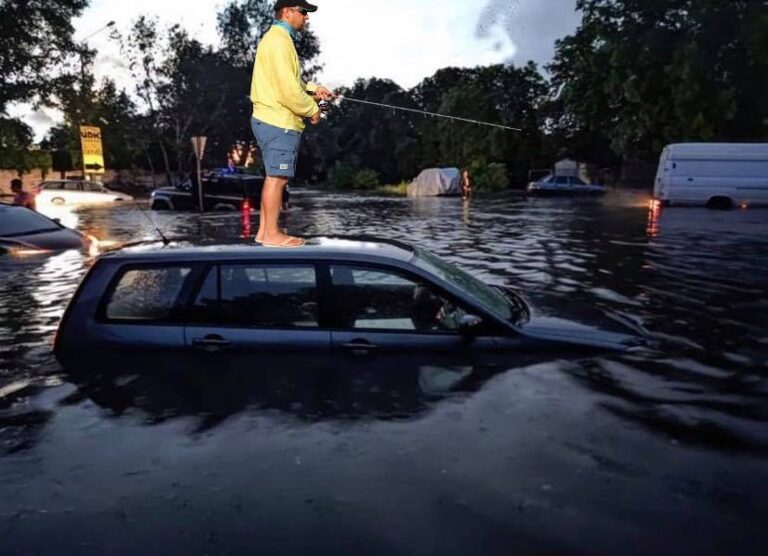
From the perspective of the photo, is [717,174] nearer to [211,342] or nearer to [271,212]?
[271,212]

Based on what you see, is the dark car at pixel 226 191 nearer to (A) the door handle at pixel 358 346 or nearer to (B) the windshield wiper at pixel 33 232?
(B) the windshield wiper at pixel 33 232

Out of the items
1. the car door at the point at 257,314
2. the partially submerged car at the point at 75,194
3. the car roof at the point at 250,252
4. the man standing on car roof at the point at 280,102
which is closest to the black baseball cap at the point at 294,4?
the man standing on car roof at the point at 280,102

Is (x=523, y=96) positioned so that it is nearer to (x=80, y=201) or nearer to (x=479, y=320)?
(x=80, y=201)

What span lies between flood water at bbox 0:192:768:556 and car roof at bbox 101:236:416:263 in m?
0.83

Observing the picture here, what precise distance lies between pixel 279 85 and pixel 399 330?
2376mm

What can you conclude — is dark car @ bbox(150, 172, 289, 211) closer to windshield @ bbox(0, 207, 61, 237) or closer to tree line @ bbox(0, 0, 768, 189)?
tree line @ bbox(0, 0, 768, 189)

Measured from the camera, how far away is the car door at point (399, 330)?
4746 millimetres

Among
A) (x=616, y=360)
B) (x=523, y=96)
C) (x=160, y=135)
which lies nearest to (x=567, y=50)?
(x=523, y=96)

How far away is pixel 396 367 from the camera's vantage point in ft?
15.7

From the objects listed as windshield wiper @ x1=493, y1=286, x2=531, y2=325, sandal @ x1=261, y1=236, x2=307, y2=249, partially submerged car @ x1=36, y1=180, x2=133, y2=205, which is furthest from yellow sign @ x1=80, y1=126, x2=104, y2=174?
windshield wiper @ x1=493, y1=286, x2=531, y2=325

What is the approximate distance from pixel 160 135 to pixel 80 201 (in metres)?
20.5

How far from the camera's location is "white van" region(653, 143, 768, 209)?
84.9 feet

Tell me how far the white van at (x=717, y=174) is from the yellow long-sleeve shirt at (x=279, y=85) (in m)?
24.0

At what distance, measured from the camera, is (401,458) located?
3652 mm
